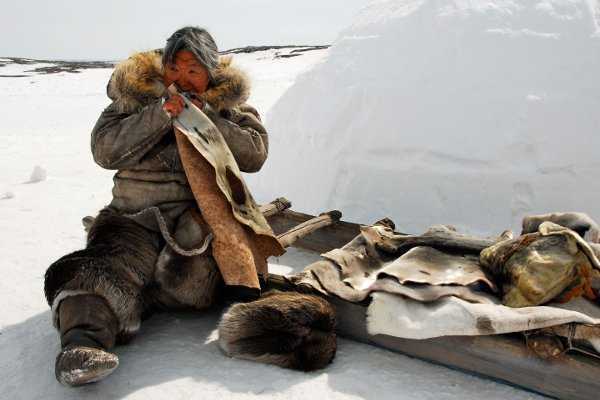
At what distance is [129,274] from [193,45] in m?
0.93

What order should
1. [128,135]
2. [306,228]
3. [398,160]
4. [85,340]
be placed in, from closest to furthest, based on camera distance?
1. [85,340]
2. [128,135]
3. [306,228]
4. [398,160]

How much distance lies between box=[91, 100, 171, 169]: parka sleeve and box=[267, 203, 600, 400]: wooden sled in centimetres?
76

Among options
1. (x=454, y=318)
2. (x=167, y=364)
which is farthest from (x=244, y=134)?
(x=454, y=318)

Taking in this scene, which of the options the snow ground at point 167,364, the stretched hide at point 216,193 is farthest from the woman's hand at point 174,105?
the snow ground at point 167,364

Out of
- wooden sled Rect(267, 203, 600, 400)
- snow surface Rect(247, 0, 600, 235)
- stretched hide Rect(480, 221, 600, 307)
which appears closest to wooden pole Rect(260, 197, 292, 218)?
snow surface Rect(247, 0, 600, 235)

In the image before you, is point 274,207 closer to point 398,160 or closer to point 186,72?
point 398,160

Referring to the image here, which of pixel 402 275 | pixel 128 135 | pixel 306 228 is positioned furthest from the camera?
pixel 306 228

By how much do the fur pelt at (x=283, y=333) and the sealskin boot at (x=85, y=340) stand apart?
413 millimetres

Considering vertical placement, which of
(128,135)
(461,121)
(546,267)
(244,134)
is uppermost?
(128,135)

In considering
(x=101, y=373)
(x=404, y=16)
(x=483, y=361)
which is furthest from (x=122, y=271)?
(x=404, y=16)

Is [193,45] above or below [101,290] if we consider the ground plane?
→ above

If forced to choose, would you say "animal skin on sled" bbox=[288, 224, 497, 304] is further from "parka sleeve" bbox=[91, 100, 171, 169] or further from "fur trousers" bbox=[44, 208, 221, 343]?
"parka sleeve" bbox=[91, 100, 171, 169]

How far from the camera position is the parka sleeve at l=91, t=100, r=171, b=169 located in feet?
6.83

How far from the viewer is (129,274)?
2.01 meters
